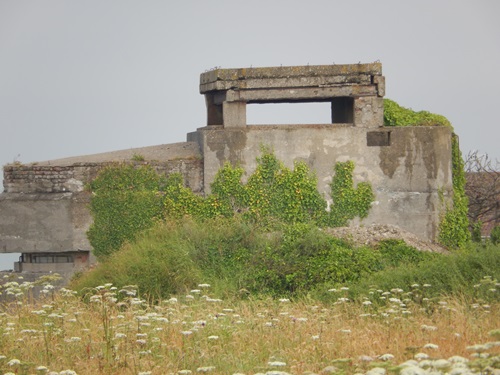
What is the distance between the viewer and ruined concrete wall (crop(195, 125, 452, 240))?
711 inches

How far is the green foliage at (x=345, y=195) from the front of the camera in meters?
18.1

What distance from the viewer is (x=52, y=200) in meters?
17.8

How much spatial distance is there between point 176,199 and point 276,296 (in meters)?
4.21

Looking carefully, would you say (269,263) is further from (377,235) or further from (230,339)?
(230,339)

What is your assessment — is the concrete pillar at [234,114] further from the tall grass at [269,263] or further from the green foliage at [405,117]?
the green foliage at [405,117]

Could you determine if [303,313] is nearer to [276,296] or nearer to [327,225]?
[276,296]

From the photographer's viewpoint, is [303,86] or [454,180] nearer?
[303,86]

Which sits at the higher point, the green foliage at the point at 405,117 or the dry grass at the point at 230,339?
the green foliage at the point at 405,117

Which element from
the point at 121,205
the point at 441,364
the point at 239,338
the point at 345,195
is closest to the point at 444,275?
the point at 239,338

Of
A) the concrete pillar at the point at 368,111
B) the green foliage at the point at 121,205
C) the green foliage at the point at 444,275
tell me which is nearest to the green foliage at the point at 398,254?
the green foliage at the point at 444,275

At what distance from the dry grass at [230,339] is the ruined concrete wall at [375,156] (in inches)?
275

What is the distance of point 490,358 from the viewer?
6.86 meters

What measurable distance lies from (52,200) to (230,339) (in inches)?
343

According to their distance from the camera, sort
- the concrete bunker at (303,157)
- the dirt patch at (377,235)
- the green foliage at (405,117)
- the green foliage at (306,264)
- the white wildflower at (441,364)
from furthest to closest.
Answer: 1. the green foliage at (405,117)
2. the concrete bunker at (303,157)
3. the dirt patch at (377,235)
4. the green foliage at (306,264)
5. the white wildflower at (441,364)
